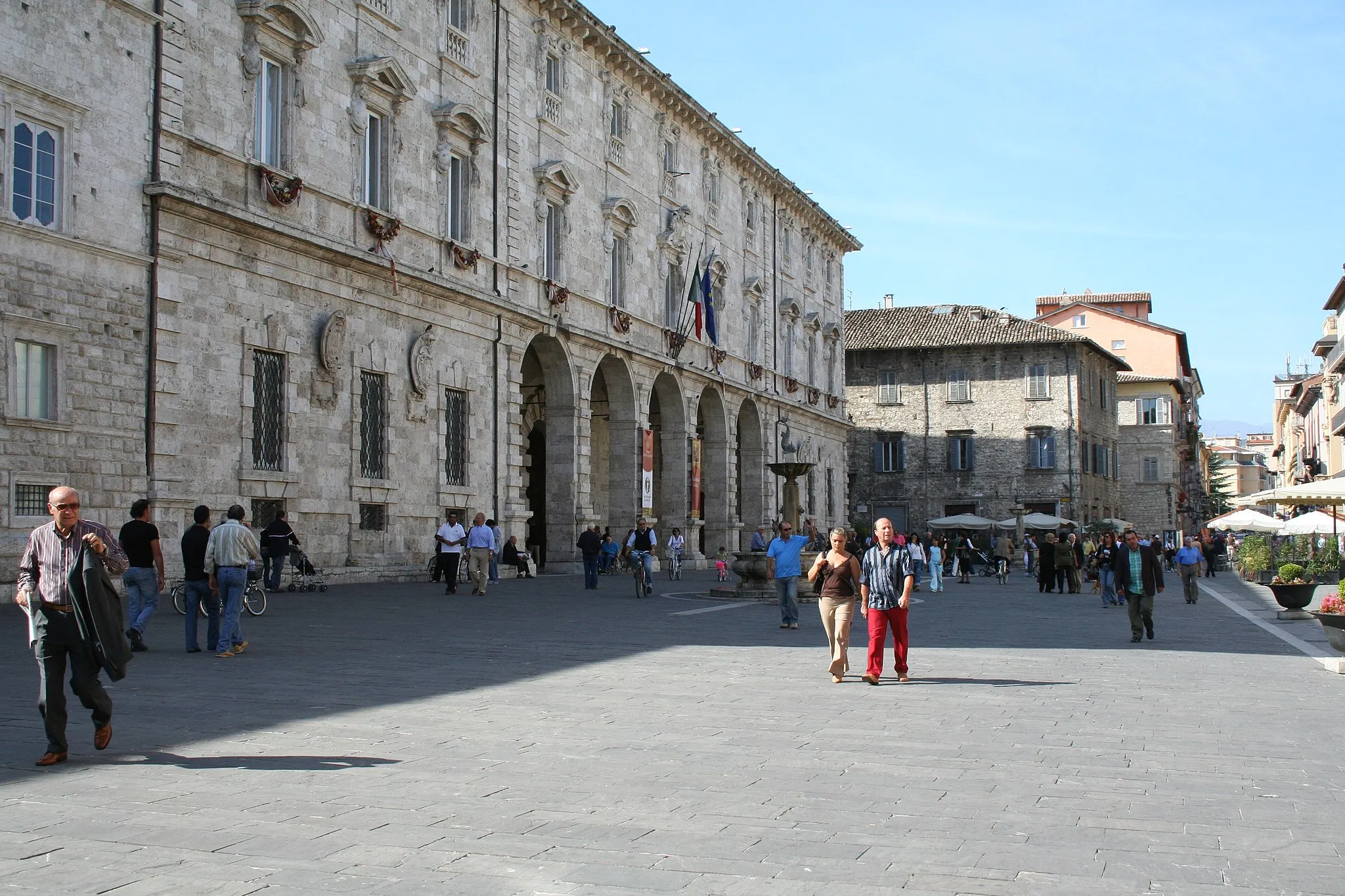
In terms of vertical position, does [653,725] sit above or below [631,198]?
below

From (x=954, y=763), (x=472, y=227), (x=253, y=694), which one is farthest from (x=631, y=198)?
(x=954, y=763)

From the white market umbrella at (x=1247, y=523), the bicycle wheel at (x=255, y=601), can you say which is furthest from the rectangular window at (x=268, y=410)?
the white market umbrella at (x=1247, y=523)

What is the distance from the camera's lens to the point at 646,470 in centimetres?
3706

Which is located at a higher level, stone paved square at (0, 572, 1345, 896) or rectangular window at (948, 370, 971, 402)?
rectangular window at (948, 370, 971, 402)

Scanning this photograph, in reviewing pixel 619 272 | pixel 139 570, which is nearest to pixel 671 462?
pixel 619 272

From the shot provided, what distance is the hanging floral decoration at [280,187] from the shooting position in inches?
891

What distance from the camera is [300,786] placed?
7.11 metres

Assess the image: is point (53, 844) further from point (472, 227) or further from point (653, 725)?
point (472, 227)

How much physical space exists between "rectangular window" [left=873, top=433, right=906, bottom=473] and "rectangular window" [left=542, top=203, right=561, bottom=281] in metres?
34.9

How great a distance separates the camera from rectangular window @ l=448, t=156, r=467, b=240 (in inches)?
1141

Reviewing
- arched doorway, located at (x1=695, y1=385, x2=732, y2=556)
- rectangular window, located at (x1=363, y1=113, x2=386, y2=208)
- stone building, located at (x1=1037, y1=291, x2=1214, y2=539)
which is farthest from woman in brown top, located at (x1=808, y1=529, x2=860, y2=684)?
stone building, located at (x1=1037, y1=291, x2=1214, y2=539)

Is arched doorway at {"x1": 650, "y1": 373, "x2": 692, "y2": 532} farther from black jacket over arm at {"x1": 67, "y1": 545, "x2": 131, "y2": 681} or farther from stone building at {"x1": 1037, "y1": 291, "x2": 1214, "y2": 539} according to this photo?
stone building at {"x1": 1037, "y1": 291, "x2": 1214, "y2": 539}

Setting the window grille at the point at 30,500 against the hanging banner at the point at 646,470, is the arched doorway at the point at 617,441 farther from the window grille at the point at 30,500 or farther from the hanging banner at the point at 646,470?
the window grille at the point at 30,500

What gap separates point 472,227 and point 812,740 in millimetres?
22046
